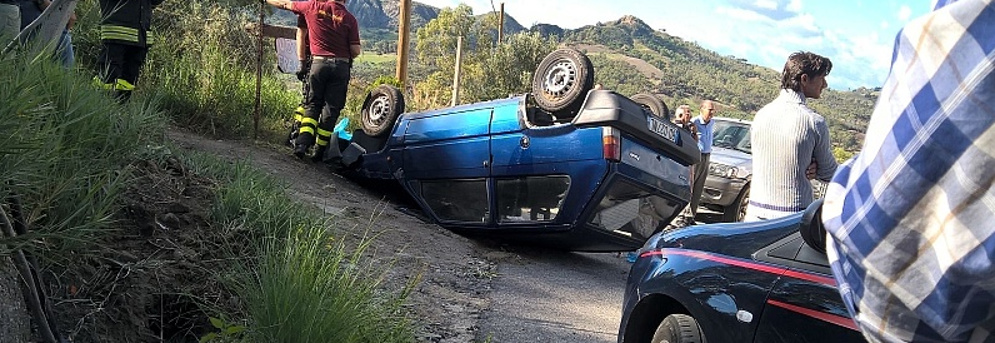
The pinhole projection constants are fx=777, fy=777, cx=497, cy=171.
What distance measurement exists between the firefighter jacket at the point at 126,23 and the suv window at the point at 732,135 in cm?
884

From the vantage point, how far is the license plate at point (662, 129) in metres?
6.11

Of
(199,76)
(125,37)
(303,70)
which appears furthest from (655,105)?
(199,76)

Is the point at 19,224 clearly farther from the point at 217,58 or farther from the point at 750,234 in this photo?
the point at 217,58

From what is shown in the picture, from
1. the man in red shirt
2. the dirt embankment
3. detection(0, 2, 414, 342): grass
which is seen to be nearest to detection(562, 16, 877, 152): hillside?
the man in red shirt

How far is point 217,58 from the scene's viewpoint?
8766 mm

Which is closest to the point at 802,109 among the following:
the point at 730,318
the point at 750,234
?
the point at 750,234

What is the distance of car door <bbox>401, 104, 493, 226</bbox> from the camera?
6598 millimetres

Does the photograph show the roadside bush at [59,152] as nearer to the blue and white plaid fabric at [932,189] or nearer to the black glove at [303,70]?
the blue and white plaid fabric at [932,189]

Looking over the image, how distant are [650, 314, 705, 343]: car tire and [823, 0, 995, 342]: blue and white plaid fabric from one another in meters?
2.11

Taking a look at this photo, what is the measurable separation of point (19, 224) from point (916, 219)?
239 centimetres

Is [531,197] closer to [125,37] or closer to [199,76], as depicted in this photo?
[125,37]

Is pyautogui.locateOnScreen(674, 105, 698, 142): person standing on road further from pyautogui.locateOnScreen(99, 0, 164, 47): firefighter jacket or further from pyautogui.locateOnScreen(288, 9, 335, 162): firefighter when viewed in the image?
pyautogui.locateOnScreen(99, 0, 164, 47): firefighter jacket

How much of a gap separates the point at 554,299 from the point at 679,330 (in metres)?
2.17

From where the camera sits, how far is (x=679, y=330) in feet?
10.6
